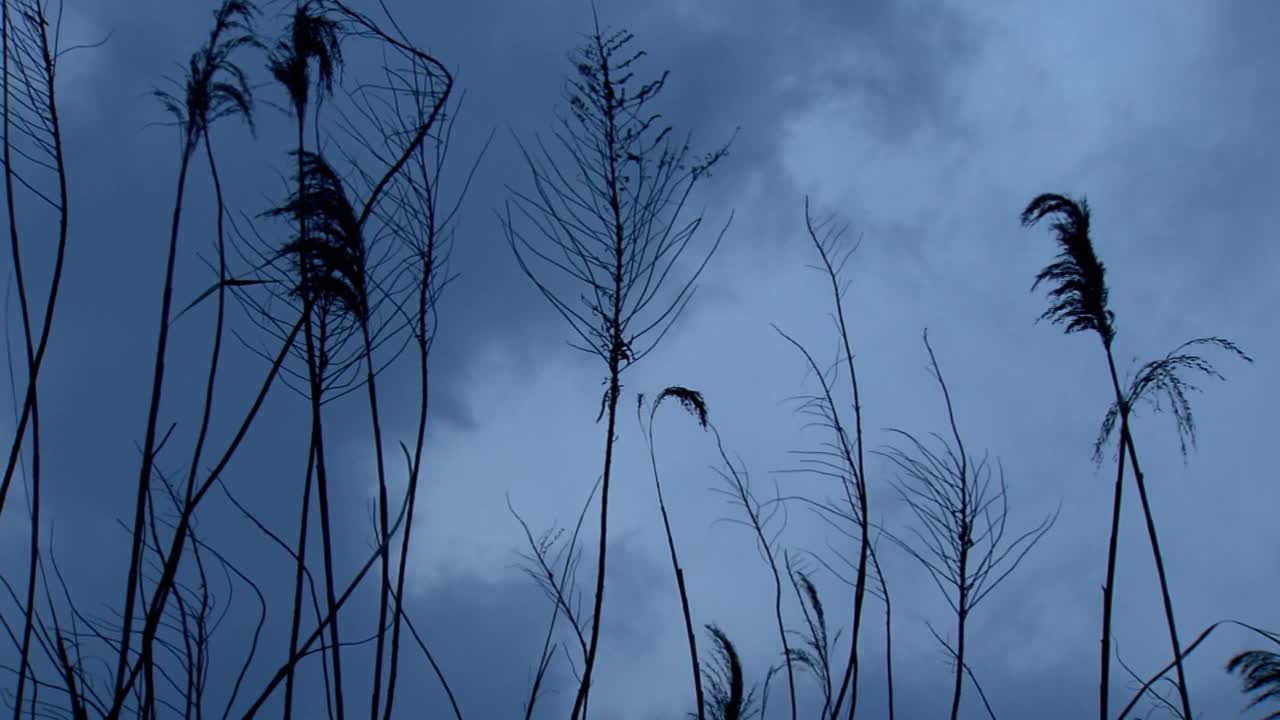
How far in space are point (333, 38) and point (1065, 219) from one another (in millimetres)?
2636

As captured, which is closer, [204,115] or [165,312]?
[165,312]

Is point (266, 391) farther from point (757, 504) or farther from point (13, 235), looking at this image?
point (757, 504)

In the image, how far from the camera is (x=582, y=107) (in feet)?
8.04

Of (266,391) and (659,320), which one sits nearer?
(266,391)

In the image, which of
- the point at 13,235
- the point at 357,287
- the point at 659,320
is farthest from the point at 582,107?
the point at 13,235

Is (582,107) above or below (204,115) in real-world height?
above

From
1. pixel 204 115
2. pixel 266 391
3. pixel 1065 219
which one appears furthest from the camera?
pixel 1065 219

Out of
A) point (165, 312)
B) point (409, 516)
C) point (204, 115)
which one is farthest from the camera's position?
point (204, 115)

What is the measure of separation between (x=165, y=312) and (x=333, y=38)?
42.2 inches

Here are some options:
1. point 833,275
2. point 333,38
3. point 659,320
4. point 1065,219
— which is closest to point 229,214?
point 333,38

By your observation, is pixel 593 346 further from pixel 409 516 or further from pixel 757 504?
pixel 757 504

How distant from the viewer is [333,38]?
2375 mm

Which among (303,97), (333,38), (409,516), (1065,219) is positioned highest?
(1065,219)

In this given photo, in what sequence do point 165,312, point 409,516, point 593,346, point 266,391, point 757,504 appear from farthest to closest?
1. point 757,504
2. point 593,346
3. point 409,516
4. point 165,312
5. point 266,391
